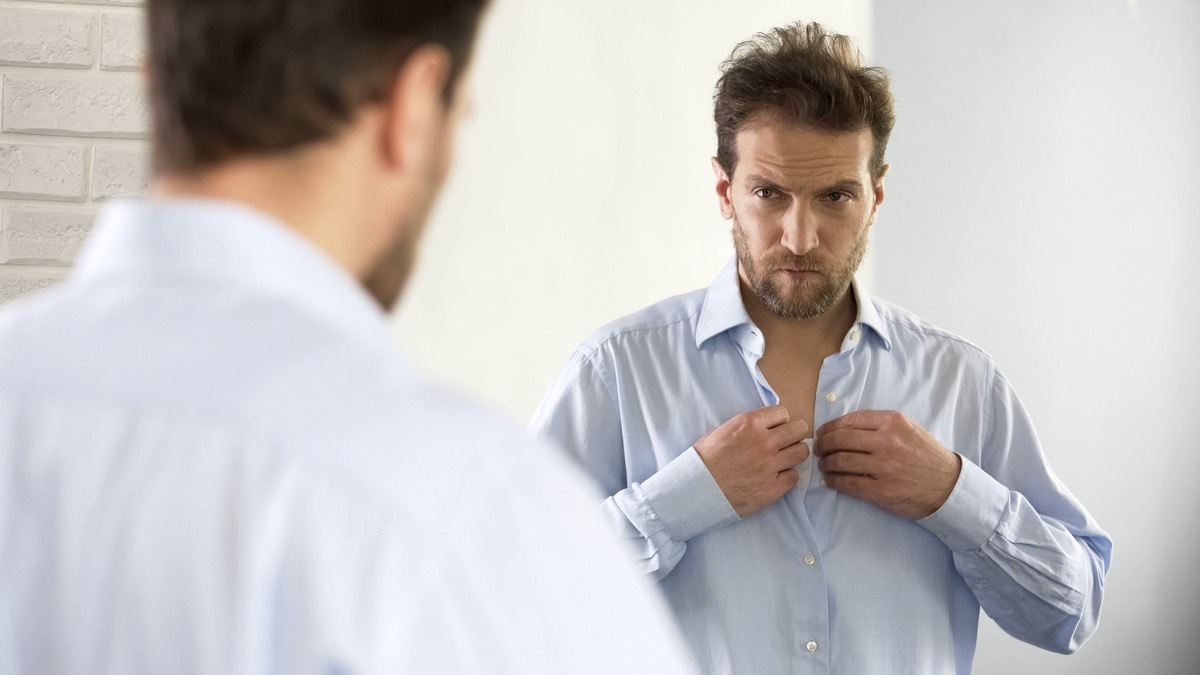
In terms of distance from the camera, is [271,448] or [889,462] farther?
[889,462]

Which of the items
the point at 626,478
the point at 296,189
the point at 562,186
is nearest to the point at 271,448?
the point at 296,189

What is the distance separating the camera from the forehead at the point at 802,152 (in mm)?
1777

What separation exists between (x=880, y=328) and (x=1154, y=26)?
61.5 inches

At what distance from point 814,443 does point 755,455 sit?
13 centimetres

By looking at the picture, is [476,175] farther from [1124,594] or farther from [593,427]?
[1124,594]

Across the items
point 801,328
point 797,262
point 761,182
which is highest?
point 761,182

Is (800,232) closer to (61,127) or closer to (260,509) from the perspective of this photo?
(61,127)

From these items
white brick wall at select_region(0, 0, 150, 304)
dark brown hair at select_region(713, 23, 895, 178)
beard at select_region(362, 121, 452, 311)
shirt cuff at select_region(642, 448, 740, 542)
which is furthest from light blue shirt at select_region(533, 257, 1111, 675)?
beard at select_region(362, 121, 452, 311)

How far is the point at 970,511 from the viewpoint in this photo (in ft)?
5.45

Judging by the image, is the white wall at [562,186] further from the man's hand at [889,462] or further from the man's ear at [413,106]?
the man's ear at [413,106]

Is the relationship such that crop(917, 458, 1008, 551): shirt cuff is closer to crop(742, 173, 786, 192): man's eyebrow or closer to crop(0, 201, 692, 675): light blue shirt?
crop(742, 173, 786, 192): man's eyebrow

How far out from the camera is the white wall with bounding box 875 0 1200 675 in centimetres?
286

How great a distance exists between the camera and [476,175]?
7.98ft

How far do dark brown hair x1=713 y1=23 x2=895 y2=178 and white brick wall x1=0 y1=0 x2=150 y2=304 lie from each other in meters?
0.95
